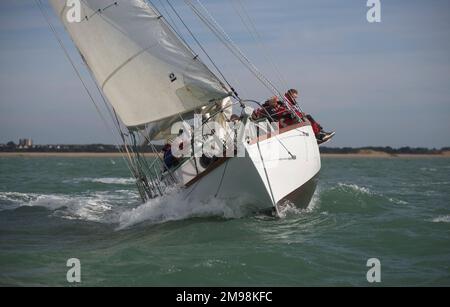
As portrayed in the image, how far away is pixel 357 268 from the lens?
9.36 meters

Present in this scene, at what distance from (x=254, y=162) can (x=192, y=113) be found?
5.97 ft

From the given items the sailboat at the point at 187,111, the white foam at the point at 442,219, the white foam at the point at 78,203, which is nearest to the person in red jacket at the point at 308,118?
the sailboat at the point at 187,111

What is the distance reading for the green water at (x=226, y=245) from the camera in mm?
8945

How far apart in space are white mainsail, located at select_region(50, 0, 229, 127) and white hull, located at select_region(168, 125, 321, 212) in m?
1.21

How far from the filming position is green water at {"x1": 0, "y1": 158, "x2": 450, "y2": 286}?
29.3ft

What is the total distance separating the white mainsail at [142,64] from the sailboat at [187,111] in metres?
0.02

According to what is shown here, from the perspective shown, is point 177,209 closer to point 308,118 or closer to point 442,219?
point 308,118

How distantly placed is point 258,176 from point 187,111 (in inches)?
74.3

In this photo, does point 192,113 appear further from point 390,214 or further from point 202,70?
point 390,214

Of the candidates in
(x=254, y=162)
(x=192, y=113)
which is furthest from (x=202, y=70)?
(x=254, y=162)

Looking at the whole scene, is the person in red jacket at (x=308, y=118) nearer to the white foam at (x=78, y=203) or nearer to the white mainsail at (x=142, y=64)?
the white mainsail at (x=142, y=64)

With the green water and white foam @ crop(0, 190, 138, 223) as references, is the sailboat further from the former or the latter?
white foam @ crop(0, 190, 138, 223)

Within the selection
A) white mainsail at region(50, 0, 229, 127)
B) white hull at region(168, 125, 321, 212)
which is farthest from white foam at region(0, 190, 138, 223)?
white mainsail at region(50, 0, 229, 127)

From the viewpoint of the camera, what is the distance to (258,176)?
1200 centimetres
